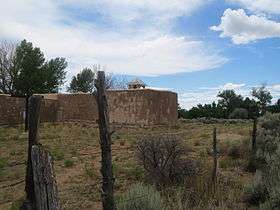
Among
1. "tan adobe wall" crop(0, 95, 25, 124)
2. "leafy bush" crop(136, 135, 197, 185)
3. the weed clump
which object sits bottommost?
the weed clump

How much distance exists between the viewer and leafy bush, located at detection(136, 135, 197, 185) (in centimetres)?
1119

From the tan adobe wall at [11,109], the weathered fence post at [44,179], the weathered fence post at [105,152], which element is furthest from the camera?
the tan adobe wall at [11,109]

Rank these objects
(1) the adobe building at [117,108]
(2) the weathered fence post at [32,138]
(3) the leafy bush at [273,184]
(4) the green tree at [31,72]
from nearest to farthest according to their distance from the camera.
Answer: (2) the weathered fence post at [32,138] < (3) the leafy bush at [273,184] < (1) the adobe building at [117,108] < (4) the green tree at [31,72]

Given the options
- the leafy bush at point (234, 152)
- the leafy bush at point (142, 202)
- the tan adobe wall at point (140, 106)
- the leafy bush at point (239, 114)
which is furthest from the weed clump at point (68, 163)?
the leafy bush at point (239, 114)

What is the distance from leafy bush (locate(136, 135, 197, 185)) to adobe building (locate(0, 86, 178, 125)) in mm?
15813

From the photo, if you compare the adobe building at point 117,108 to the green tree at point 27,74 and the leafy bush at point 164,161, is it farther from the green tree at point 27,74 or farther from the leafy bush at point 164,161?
the leafy bush at point 164,161

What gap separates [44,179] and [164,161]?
6.87m

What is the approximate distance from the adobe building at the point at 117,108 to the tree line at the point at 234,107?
16.5 meters

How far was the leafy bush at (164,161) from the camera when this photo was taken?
11.2 meters

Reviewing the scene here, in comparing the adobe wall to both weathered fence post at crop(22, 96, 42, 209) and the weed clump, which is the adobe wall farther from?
weathered fence post at crop(22, 96, 42, 209)

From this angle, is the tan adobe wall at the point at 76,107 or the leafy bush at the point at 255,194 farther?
the tan adobe wall at the point at 76,107

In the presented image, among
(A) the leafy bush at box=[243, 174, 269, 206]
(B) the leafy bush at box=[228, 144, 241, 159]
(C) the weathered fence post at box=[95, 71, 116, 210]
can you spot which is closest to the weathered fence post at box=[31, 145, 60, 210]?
(C) the weathered fence post at box=[95, 71, 116, 210]

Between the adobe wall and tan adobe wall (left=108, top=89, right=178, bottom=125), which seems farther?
the adobe wall

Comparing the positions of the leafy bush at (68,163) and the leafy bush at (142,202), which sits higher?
the leafy bush at (68,163)
